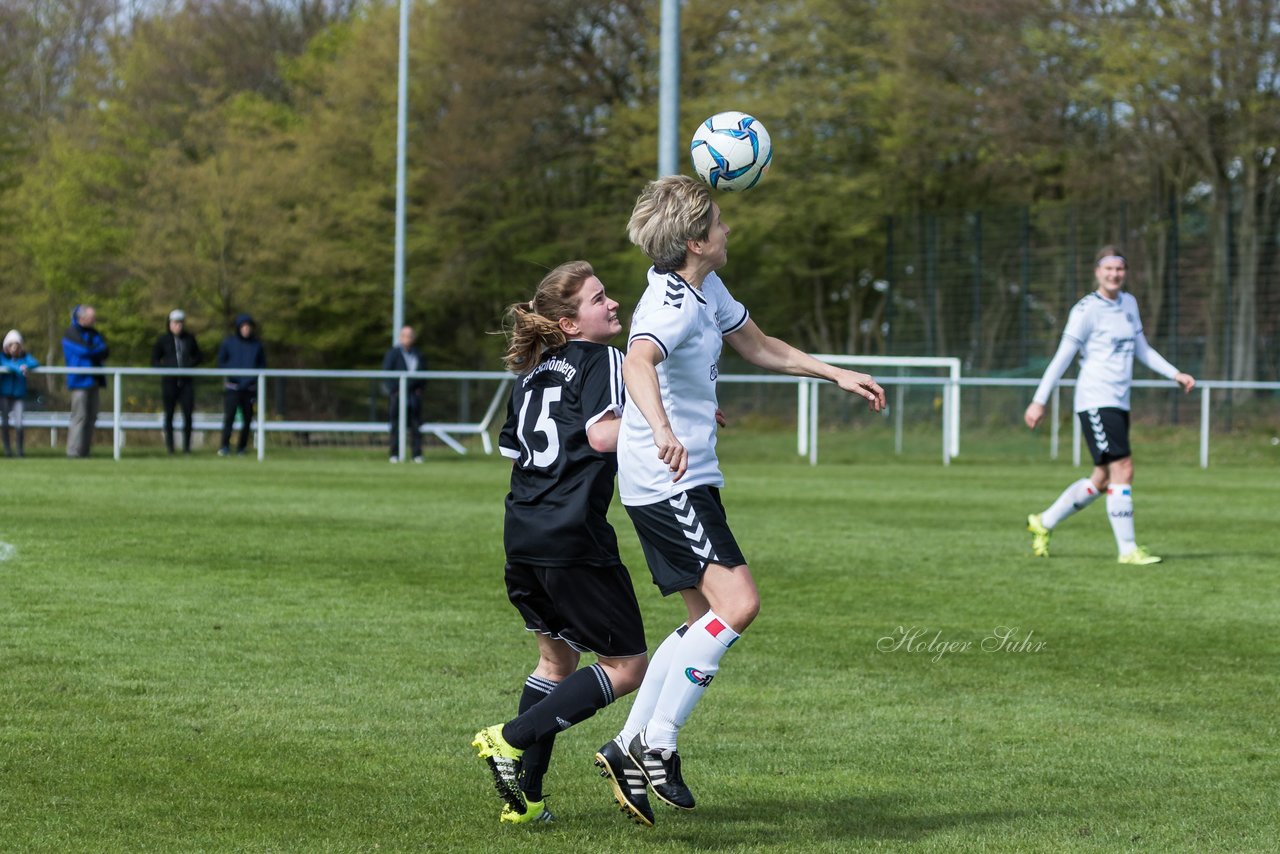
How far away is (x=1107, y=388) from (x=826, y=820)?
7.21 m

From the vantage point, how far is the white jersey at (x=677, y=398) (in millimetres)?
4797

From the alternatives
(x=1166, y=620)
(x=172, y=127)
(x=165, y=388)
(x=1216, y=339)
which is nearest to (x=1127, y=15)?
(x=1216, y=339)

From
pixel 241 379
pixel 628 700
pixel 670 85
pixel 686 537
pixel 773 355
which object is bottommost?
pixel 628 700

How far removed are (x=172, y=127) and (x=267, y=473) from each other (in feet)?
78.8

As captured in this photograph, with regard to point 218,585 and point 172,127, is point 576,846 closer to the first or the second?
point 218,585

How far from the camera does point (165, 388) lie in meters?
22.7

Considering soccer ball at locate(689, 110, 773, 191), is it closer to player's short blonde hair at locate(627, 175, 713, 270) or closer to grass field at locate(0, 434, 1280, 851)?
player's short blonde hair at locate(627, 175, 713, 270)

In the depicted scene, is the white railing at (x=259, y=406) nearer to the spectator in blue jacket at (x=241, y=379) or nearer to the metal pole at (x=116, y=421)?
the metal pole at (x=116, y=421)

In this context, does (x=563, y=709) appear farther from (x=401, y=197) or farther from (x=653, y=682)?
(x=401, y=197)

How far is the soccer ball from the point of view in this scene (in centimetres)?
583

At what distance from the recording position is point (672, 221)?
16.0 feet

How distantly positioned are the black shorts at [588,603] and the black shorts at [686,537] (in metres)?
0.12

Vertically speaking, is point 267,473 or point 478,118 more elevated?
point 478,118

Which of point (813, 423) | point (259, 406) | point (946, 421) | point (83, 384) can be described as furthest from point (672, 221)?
point (946, 421)
